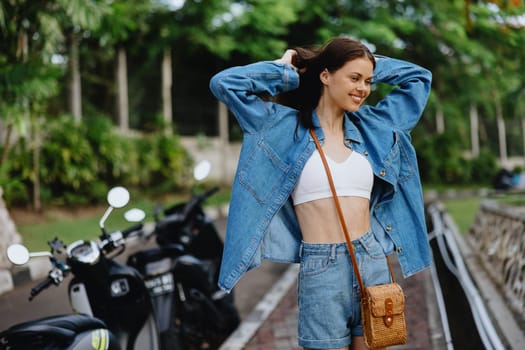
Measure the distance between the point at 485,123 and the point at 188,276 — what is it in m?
36.4

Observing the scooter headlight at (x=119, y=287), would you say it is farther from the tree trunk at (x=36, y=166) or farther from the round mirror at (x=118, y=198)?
the tree trunk at (x=36, y=166)

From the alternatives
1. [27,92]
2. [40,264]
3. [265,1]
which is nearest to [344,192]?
[40,264]

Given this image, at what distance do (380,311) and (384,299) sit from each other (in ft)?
0.15

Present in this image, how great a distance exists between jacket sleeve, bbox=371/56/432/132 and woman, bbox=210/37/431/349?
0.09 meters

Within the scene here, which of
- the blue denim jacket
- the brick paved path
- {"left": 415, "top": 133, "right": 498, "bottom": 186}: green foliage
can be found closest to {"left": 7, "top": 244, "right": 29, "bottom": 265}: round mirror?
the blue denim jacket

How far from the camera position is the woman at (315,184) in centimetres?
225

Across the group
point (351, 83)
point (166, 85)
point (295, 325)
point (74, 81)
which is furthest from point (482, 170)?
point (351, 83)

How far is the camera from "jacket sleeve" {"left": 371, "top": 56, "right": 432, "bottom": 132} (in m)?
2.52

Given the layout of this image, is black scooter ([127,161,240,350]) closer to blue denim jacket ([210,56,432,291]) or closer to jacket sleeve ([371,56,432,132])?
blue denim jacket ([210,56,432,291])

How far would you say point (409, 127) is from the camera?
100 inches

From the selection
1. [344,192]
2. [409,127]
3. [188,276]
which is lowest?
[188,276]

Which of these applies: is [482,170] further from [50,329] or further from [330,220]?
[50,329]

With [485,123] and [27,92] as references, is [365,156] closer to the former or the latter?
[27,92]

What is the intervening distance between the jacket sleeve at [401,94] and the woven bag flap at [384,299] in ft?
2.36
